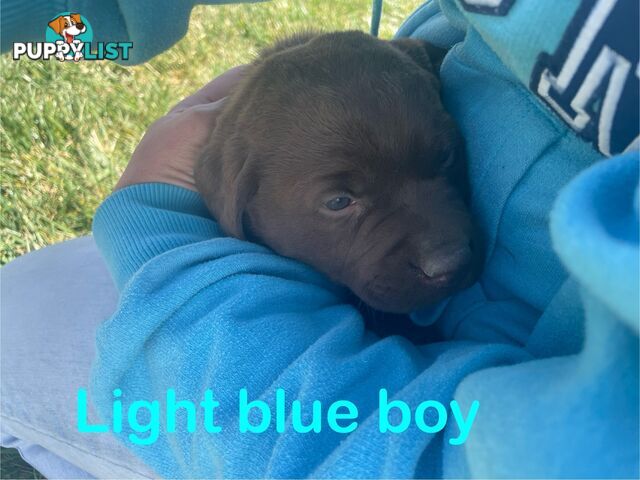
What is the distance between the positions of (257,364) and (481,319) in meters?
0.44

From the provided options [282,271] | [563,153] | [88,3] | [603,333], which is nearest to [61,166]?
[88,3]

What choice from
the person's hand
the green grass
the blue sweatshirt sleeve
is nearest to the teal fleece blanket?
the blue sweatshirt sleeve

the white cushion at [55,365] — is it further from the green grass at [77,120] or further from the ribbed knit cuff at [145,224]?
the green grass at [77,120]

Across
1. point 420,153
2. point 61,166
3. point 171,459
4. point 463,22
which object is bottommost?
point 61,166

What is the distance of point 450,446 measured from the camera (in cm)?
88

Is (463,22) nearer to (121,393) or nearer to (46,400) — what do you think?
(121,393)

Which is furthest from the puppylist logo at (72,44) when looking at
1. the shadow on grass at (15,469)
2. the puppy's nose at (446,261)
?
the shadow on grass at (15,469)

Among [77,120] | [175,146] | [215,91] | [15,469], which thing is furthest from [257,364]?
[77,120]

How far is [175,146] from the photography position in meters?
1.84

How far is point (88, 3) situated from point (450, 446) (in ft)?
4.84

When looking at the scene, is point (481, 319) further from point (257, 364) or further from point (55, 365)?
point (55, 365)

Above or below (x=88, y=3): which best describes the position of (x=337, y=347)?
below

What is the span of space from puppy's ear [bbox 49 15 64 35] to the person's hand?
1.25ft

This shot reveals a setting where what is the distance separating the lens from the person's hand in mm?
1751
